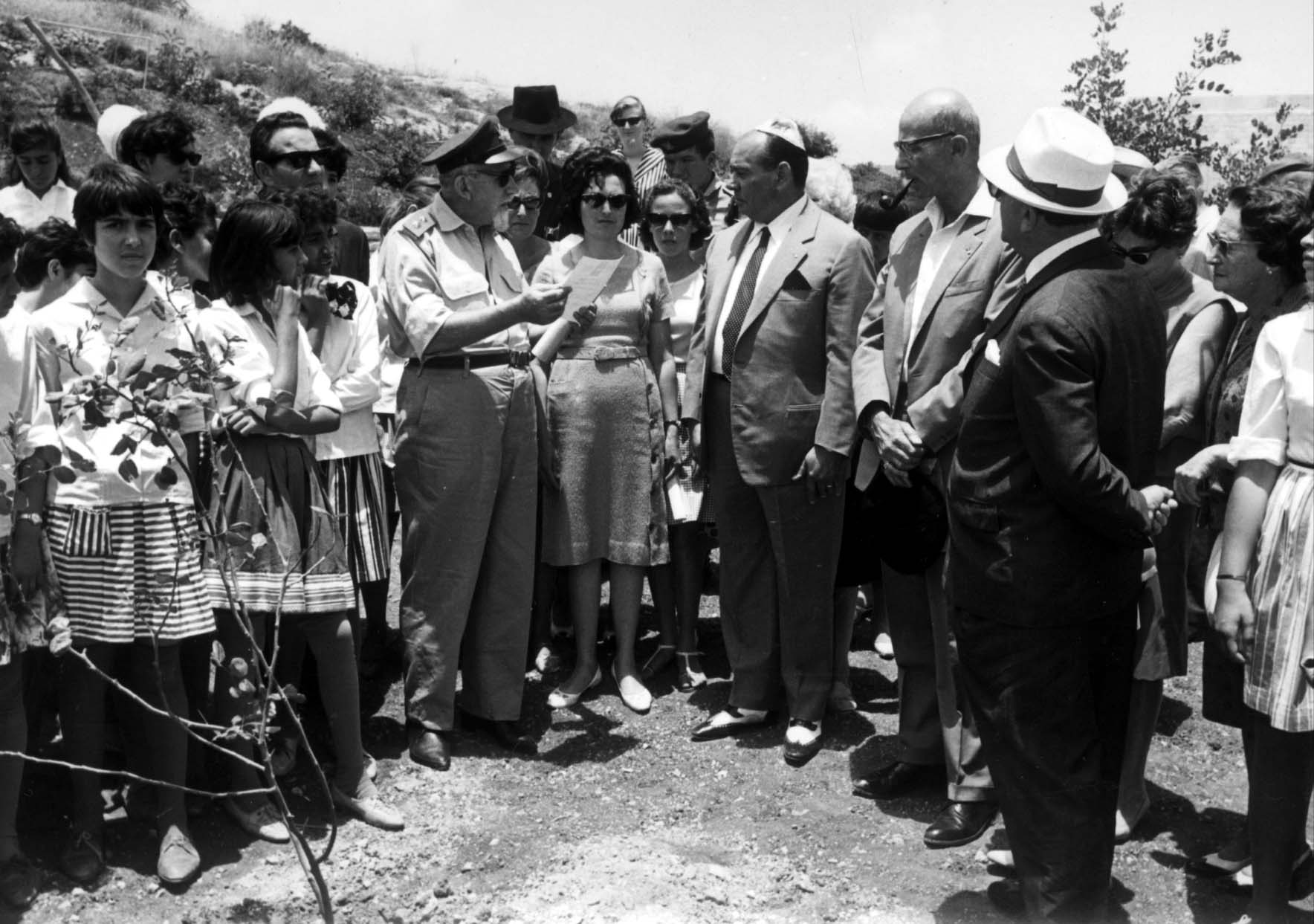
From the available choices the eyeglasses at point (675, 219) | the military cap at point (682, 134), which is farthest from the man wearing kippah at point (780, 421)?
the military cap at point (682, 134)

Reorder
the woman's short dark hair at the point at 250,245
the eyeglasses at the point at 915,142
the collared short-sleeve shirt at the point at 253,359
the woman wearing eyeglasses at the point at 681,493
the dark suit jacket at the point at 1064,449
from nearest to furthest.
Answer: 1. the dark suit jacket at the point at 1064,449
2. the collared short-sleeve shirt at the point at 253,359
3. the woman's short dark hair at the point at 250,245
4. the eyeglasses at the point at 915,142
5. the woman wearing eyeglasses at the point at 681,493

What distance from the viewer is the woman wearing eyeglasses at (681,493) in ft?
18.2

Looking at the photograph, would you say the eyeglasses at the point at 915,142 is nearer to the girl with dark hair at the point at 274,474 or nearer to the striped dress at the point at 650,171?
the girl with dark hair at the point at 274,474

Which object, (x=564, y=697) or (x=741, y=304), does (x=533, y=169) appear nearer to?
(x=741, y=304)

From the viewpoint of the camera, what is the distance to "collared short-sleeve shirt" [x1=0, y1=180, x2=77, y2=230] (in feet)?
19.6

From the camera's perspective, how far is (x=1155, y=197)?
425cm

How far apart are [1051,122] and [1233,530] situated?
3.73 feet

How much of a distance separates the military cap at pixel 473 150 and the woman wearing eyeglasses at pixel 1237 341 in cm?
251

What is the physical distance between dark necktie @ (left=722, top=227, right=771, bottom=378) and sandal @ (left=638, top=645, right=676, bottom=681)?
138 centimetres

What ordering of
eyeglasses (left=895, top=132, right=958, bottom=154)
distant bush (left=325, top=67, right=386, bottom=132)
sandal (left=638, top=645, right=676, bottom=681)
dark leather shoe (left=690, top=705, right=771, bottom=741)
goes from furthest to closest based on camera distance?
distant bush (left=325, top=67, right=386, bottom=132)
sandal (left=638, top=645, right=676, bottom=681)
dark leather shoe (left=690, top=705, right=771, bottom=741)
eyeglasses (left=895, top=132, right=958, bottom=154)

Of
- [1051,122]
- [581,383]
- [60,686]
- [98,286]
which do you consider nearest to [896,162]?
[1051,122]

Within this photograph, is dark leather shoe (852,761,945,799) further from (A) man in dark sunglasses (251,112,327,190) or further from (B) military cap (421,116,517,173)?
(A) man in dark sunglasses (251,112,327,190)

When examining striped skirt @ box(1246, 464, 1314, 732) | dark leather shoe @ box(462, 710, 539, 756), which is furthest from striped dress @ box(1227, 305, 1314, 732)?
dark leather shoe @ box(462, 710, 539, 756)

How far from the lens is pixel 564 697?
5.34m
